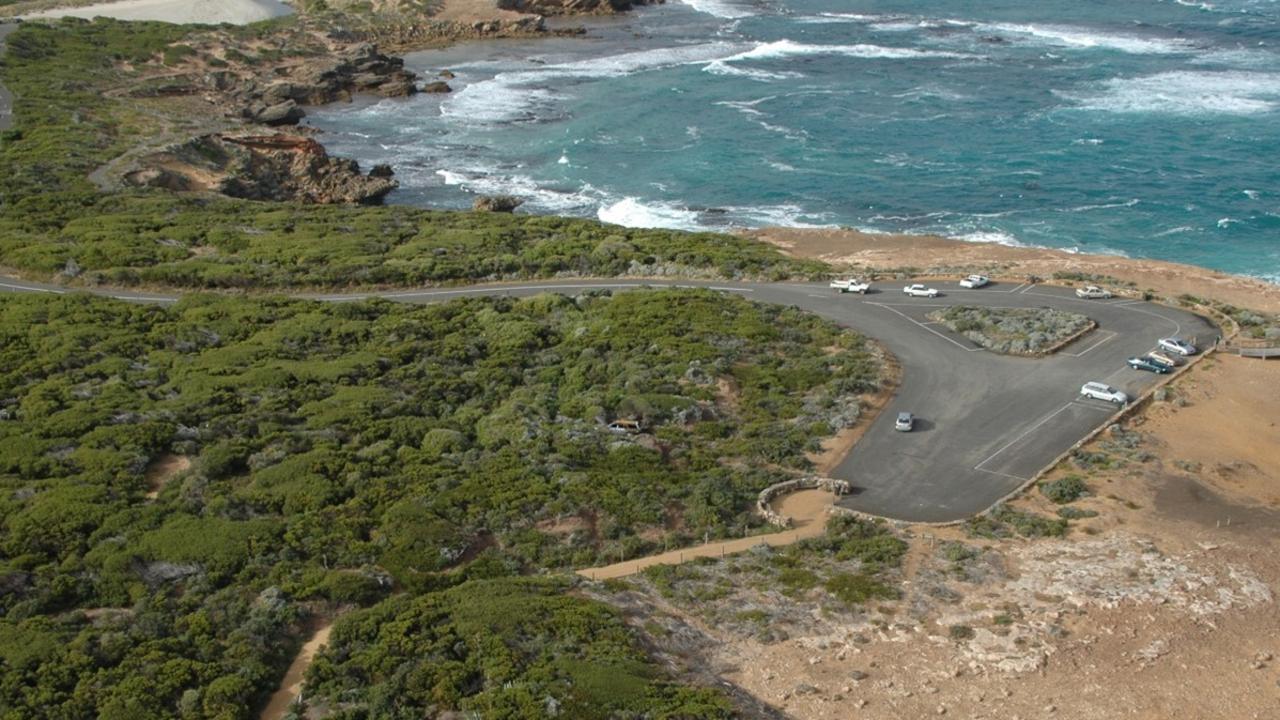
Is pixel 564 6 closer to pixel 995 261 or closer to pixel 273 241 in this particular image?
pixel 273 241

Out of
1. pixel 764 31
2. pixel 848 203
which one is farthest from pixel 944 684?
pixel 764 31

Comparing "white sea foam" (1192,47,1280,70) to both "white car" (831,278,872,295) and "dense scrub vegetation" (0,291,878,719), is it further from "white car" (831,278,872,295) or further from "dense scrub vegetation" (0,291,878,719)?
"dense scrub vegetation" (0,291,878,719)

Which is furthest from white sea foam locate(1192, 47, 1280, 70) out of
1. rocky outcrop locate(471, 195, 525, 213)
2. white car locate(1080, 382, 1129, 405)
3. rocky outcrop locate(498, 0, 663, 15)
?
white car locate(1080, 382, 1129, 405)

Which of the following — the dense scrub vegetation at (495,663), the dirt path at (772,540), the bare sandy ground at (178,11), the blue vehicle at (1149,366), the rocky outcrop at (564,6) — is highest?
the bare sandy ground at (178,11)

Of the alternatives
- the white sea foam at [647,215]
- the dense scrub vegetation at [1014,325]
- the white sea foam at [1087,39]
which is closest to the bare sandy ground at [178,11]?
the white sea foam at [647,215]

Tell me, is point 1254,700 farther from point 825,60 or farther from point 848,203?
point 825,60

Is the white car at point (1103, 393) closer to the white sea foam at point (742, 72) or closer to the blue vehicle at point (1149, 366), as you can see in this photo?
the blue vehicle at point (1149, 366)

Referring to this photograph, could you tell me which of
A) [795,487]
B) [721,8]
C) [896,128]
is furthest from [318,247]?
[721,8]

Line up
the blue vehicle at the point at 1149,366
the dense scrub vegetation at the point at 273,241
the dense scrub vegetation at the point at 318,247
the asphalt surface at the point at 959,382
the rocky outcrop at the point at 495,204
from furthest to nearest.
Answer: the rocky outcrop at the point at 495,204 < the dense scrub vegetation at the point at 273,241 < the dense scrub vegetation at the point at 318,247 < the blue vehicle at the point at 1149,366 < the asphalt surface at the point at 959,382

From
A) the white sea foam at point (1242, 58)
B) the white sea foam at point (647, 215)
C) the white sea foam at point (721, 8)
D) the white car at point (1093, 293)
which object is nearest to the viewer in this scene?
the white car at point (1093, 293)
